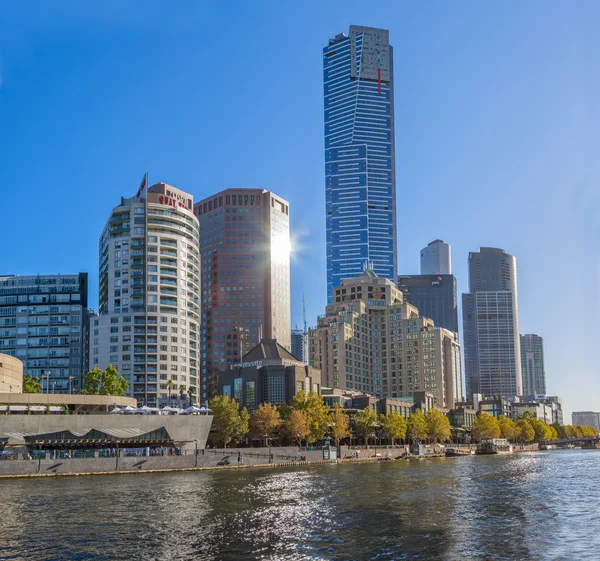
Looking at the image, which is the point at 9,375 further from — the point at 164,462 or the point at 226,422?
the point at 226,422

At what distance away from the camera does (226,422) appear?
18638cm

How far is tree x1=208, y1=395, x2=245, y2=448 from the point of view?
7333 inches

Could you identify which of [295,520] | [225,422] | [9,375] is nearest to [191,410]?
[225,422]

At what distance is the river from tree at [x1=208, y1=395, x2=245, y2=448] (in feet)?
215

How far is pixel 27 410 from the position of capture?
5832 inches

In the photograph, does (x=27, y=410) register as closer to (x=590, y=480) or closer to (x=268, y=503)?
(x=268, y=503)

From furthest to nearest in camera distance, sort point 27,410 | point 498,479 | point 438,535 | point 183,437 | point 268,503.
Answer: point 183,437 → point 27,410 → point 498,479 → point 268,503 → point 438,535

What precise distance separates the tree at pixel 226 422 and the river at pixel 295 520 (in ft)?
215

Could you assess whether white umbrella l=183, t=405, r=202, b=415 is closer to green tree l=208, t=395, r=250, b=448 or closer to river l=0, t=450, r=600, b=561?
green tree l=208, t=395, r=250, b=448

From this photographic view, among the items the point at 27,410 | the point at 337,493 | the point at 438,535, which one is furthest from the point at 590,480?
the point at 27,410

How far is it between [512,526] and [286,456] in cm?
11097

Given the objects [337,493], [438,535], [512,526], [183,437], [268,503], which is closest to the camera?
[438,535]

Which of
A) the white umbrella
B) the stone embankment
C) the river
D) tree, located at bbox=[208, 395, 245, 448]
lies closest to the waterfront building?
the stone embankment

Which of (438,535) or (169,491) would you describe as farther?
(169,491)
